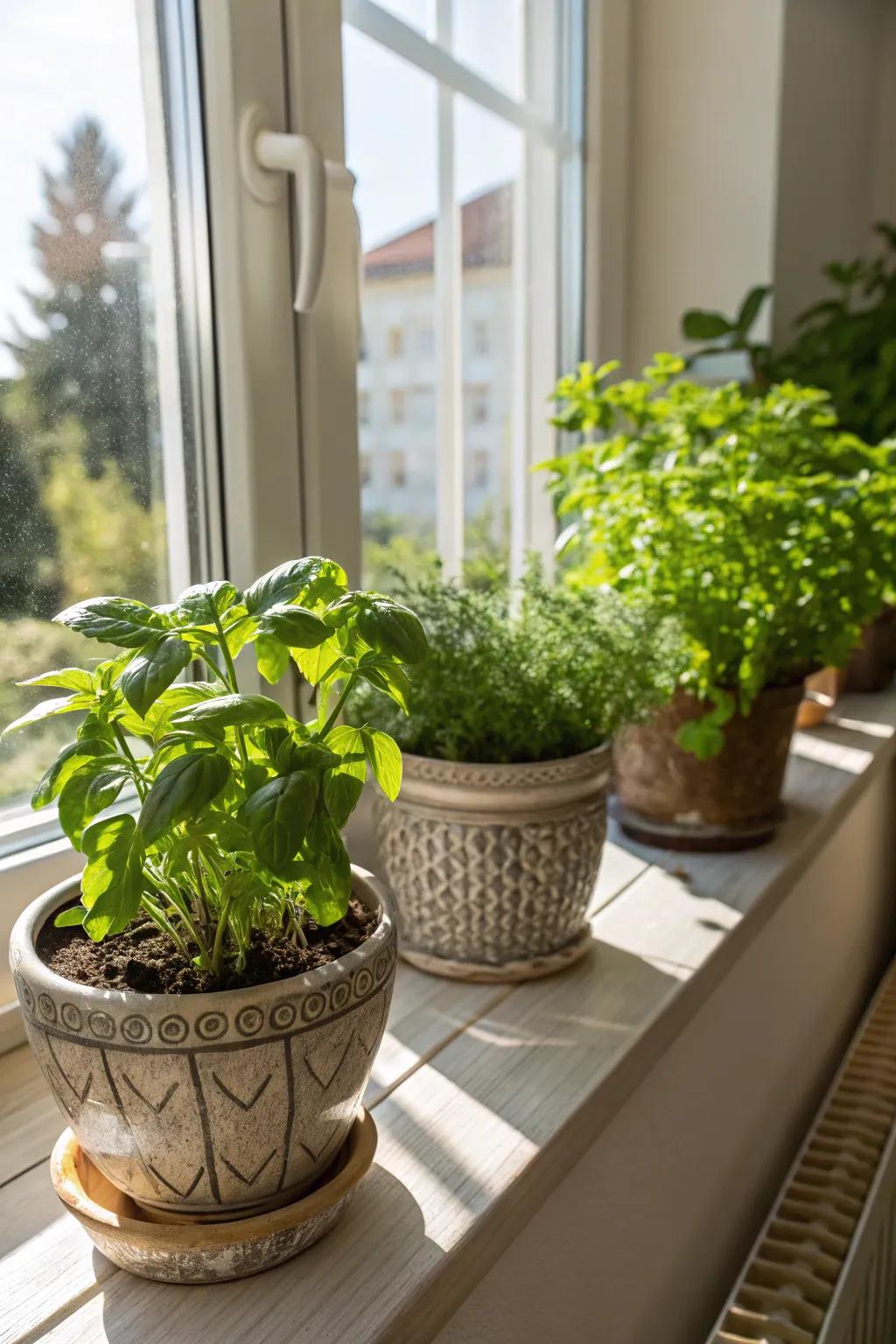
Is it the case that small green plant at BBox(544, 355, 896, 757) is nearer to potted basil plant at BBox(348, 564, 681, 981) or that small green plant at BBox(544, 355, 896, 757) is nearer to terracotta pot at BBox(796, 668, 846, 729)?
potted basil plant at BBox(348, 564, 681, 981)

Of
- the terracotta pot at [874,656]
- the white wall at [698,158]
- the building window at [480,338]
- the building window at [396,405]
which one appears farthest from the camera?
the terracotta pot at [874,656]

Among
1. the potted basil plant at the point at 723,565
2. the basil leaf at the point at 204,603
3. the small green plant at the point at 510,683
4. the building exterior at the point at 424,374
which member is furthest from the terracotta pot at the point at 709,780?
the basil leaf at the point at 204,603

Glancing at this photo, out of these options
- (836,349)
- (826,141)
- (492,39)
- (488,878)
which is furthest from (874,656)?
(488,878)

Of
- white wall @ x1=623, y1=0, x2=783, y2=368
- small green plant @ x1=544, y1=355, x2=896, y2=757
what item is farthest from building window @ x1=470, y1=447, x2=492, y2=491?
white wall @ x1=623, y1=0, x2=783, y2=368

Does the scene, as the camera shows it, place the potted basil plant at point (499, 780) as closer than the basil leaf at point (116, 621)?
No

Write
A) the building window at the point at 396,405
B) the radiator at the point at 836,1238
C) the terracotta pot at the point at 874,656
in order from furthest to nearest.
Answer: the terracotta pot at the point at 874,656, the building window at the point at 396,405, the radiator at the point at 836,1238

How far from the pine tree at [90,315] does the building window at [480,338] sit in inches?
24.3

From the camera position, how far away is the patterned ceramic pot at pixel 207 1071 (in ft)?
1.77

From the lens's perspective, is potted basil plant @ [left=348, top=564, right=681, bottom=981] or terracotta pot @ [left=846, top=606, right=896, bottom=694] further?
terracotta pot @ [left=846, top=606, right=896, bottom=694]

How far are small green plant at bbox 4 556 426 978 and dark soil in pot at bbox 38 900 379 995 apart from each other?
0.01 meters

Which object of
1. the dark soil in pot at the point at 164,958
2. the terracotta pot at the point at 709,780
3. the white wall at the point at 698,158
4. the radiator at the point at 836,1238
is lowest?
the radiator at the point at 836,1238

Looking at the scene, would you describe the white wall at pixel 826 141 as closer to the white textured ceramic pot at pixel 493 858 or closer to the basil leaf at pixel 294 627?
the white textured ceramic pot at pixel 493 858

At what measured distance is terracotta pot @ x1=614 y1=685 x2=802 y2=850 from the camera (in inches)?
49.1

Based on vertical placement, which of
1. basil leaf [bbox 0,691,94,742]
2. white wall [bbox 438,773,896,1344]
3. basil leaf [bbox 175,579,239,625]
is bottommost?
white wall [bbox 438,773,896,1344]
